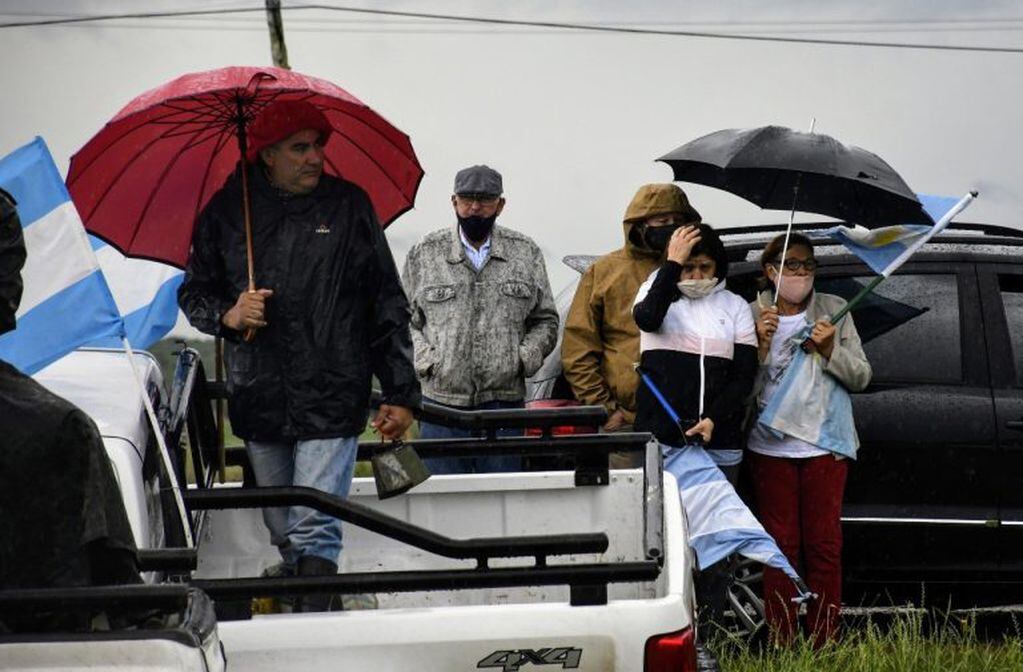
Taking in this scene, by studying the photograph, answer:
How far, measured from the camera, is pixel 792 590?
792cm

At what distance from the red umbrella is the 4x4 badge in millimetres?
2493

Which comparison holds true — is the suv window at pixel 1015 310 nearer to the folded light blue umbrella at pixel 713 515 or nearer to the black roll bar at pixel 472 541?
the folded light blue umbrella at pixel 713 515

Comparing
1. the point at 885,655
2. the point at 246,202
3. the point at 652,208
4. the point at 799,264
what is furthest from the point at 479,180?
the point at 885,655

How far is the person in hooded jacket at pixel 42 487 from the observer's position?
3.80 m

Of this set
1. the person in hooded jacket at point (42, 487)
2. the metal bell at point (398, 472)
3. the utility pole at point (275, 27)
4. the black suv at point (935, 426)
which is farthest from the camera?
the utility pole at point (275, 27)

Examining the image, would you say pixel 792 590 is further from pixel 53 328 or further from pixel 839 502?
pixel 53 328

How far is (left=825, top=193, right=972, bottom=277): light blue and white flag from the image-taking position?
26.3ft

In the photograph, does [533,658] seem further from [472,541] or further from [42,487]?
[42,487]

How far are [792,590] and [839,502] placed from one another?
44cm

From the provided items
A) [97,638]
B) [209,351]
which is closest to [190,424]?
[97,638]

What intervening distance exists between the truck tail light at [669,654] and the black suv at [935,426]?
4100mm

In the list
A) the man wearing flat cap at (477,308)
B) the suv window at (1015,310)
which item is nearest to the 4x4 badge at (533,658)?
the man wearing flat cap at (477,308)

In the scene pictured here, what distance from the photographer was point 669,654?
437 centimetres

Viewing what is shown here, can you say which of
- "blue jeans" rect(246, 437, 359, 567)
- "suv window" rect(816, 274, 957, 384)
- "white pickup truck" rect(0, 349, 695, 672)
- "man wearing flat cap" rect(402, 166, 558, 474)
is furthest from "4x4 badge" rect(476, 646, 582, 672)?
"suv window" rect(816, 274, 957, 384)
